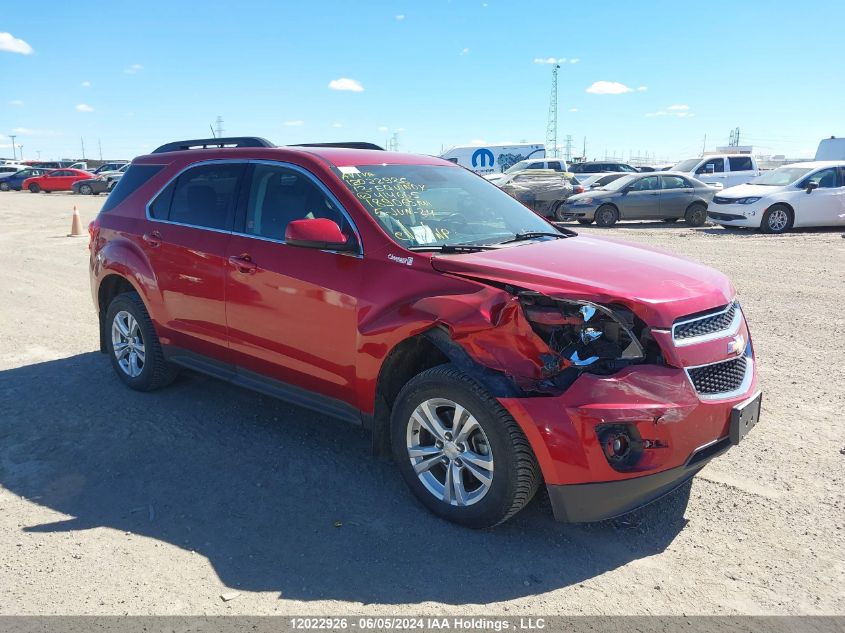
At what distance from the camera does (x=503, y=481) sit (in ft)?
10.7

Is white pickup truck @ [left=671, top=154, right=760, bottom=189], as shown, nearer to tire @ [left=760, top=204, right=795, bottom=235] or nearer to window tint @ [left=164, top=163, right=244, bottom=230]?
tire @ [left=760, top=204, right=795, bottom=235]

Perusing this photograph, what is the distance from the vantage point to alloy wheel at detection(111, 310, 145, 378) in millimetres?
5480

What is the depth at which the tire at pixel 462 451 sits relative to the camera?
322 centimetres

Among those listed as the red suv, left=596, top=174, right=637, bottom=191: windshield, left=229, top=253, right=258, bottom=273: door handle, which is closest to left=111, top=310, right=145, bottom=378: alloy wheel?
the red suv

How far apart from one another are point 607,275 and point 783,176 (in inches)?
621

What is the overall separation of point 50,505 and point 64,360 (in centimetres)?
296

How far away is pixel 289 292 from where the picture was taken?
4117mm

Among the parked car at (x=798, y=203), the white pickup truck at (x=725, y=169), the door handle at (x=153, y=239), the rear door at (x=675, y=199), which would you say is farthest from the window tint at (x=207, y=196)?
the white pickup truck at (x=725, y=169)

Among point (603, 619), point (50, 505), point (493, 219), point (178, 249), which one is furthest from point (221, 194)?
point (603, 619)

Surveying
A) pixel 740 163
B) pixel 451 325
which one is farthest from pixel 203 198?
pixel 740 163

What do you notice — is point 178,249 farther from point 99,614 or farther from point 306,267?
point 99,614

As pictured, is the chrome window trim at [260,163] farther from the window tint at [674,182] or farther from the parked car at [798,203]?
the window tint at [674,182]

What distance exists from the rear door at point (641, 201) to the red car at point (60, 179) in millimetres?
35135

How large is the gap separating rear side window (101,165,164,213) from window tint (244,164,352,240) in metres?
1.35
